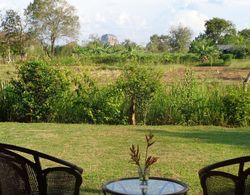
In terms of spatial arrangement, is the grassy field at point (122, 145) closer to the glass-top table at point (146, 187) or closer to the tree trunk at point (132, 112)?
the tree trunk at point (132, 112)

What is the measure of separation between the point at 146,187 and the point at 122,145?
4.56m

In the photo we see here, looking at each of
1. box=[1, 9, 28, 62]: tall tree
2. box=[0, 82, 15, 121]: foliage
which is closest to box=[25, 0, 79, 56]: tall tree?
box=[1, 9, 28, 62]: tall tree

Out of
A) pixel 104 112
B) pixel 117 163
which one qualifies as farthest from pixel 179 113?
pixel 117 163

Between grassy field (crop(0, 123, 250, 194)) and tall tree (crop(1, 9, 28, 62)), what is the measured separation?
41895 mm

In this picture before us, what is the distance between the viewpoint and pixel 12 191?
138 inches

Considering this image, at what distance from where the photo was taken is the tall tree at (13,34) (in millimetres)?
50938

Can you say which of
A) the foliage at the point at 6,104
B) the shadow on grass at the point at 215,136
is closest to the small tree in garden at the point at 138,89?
the shadow on grass at the point at 215,136

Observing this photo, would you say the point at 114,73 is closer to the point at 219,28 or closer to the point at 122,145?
the point at 122,145

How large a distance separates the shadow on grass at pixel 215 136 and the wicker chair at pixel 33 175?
492cm

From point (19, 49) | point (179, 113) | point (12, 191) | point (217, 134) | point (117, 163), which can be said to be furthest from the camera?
point (19, 49)

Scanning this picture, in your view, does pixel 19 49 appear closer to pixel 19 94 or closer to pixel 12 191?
pixel 19 94

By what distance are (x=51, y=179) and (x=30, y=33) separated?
170 ft

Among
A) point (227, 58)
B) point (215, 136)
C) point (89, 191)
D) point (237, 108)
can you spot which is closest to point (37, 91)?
point (215, 136)

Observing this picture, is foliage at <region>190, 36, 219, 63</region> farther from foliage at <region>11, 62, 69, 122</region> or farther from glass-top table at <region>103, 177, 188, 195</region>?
glass-top table at <region>103, 177, 188, 195</region>
